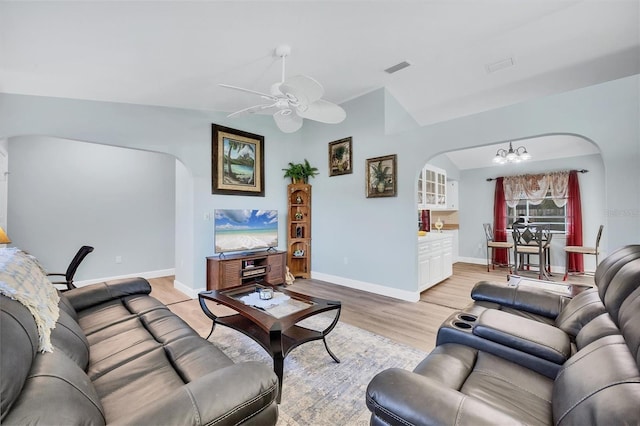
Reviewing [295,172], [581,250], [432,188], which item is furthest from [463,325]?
[581,250]

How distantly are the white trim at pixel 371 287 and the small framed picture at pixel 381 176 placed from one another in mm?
1425

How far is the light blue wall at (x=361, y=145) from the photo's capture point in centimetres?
248

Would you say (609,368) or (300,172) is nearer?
(609,368)

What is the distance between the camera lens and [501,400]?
1.13 m

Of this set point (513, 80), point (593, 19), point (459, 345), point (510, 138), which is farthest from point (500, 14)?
point (459, 345)

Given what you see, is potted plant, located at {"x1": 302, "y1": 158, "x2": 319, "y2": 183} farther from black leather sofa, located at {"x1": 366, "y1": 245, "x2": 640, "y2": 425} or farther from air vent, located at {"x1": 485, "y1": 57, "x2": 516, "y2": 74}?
black leather sofa, located at {"x1": 366, "y1": 245, "x2": 640, "y2": 425}

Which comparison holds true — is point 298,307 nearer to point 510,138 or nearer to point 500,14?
point 510,138

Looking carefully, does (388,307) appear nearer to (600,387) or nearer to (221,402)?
(600,387)

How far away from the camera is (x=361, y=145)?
433 centimetres

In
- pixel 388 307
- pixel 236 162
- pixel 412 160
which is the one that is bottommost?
pixel 388 307

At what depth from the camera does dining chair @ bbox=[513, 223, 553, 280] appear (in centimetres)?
447

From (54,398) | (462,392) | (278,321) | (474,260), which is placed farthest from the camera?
(474,260)

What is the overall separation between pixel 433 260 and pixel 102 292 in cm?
431

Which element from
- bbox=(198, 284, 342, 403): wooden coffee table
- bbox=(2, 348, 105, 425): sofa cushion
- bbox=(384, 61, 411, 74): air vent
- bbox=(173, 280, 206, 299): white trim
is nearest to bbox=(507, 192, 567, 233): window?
bbox=(384, 61, 411, 74): air vent
